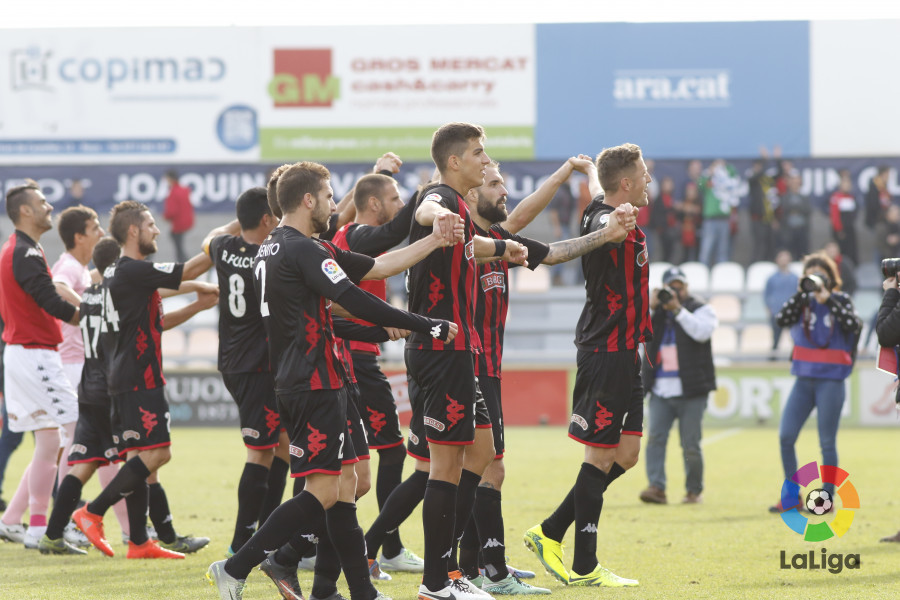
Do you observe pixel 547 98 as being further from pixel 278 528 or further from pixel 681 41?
pixel 278 528

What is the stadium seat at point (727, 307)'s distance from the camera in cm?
2192

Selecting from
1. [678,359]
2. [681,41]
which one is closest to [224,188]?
[681,41]

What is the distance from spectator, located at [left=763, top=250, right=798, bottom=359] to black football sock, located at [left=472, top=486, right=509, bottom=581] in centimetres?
1497

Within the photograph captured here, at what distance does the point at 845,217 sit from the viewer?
2148 cm

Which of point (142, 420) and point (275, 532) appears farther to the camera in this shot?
point (142, 420)

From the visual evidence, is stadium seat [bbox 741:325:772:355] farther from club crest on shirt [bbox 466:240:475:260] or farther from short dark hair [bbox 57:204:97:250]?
club crest on shirt [bbox 466:240:475:260]

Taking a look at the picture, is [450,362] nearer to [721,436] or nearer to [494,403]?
[494,403]

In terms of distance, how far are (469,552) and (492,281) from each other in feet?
5.00

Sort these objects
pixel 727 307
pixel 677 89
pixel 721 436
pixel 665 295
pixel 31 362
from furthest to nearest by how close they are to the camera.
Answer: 1. pixel 677 89
2. pixel 727 307
3. pixel 721 436
4. pixel 665 295
5. pixel 31 362

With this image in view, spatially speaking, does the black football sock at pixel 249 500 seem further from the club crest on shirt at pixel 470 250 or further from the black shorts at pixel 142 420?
the club crest on shirt at pixel 470 250

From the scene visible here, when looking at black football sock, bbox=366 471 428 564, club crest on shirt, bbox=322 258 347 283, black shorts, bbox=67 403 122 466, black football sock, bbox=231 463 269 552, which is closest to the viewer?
club crest on shirt, bbox=322 258 347 283

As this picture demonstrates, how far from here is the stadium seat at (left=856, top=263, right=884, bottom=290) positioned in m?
22.9

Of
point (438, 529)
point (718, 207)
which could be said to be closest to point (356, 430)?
point (438, 529)

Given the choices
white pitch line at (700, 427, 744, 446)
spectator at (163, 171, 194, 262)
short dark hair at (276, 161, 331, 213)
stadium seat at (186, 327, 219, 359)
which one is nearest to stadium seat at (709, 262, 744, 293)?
white pitch line at (700, 427, 744, 446)
